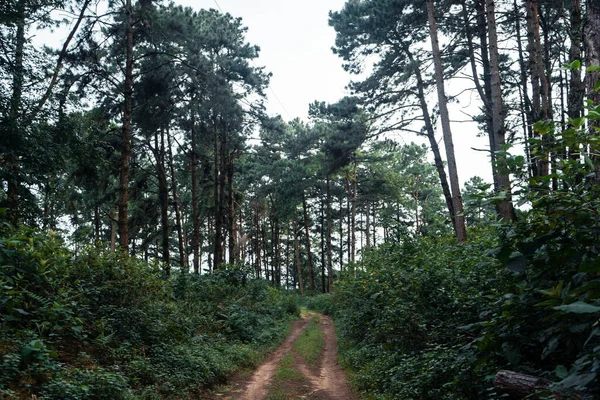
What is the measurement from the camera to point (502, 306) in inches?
156

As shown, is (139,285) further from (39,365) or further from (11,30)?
(11,30)

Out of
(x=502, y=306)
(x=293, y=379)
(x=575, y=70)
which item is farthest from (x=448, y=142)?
(x=502, y=306)

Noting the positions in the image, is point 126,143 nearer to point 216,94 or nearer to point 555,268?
point 216,94

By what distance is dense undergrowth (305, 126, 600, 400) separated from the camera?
296 centimetres

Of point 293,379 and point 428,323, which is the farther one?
point 293,379

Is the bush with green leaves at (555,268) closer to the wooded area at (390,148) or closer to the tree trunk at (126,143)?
the wooded area at (390,148)

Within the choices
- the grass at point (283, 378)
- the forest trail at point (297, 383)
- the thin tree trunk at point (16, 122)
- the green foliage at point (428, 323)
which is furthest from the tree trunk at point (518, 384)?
the thin tree trunk at point (16, 122)

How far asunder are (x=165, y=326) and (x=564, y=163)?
834cm

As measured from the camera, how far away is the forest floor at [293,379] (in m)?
7.93

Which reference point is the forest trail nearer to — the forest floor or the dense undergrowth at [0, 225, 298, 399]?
the forest floor

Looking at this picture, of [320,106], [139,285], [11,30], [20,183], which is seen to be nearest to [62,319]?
[139,285]

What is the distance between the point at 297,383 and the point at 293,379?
338 mm

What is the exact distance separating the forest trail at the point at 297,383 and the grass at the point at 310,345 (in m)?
0.17

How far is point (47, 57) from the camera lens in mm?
11156
